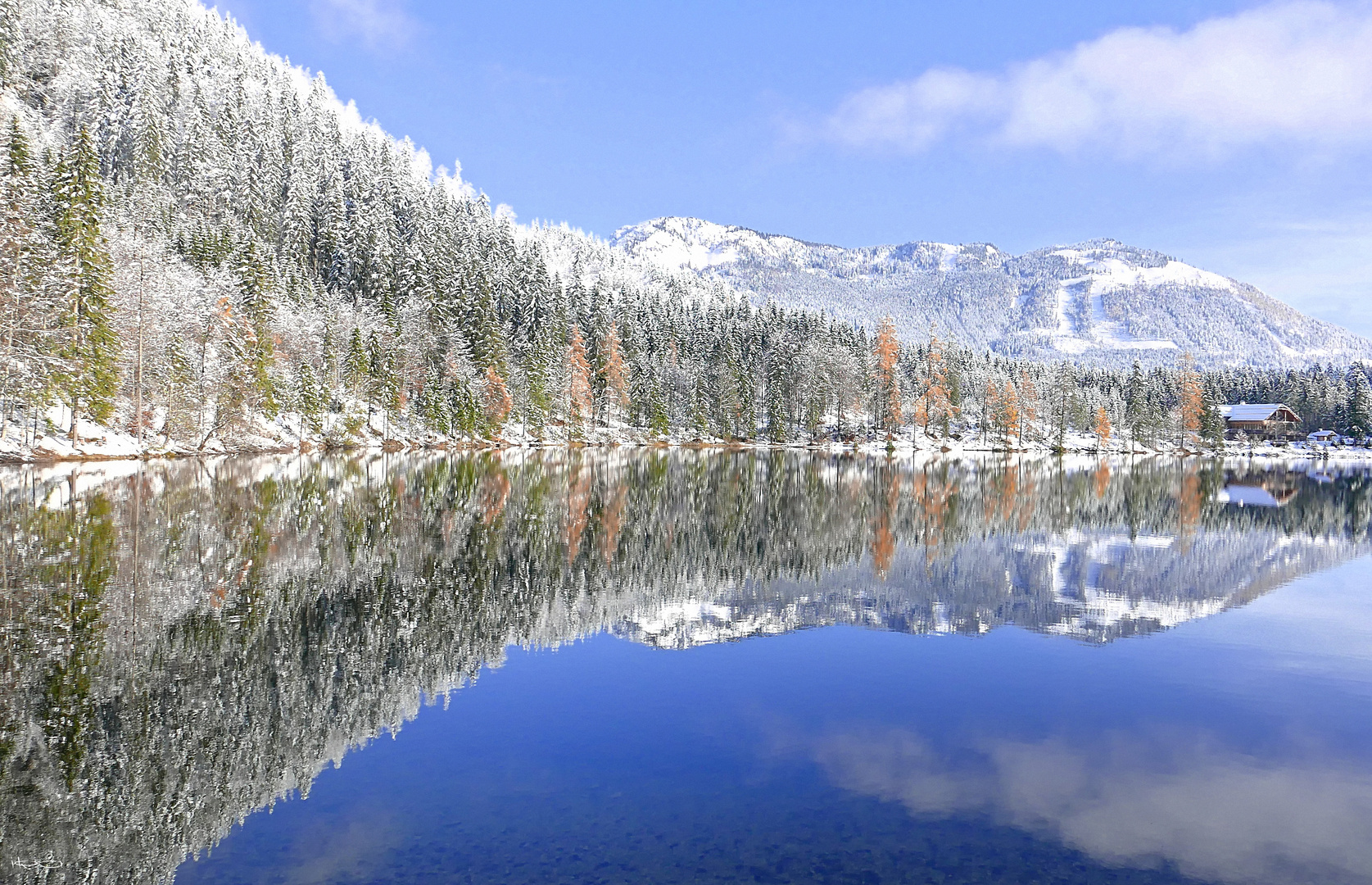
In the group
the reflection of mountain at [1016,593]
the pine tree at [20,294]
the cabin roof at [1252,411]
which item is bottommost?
the reflection of mountain at [1016,593]

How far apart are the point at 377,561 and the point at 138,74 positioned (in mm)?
133263

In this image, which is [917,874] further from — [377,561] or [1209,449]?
[1209,449]

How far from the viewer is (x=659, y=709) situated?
10.6 meters

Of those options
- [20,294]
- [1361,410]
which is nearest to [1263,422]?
[1361,410]

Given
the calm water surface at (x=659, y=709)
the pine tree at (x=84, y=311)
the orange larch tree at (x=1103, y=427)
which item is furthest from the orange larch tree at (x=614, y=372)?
the calm water surface at (x=659, y=709)

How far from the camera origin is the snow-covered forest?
51.4 metres

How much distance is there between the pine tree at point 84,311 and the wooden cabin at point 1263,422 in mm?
188464

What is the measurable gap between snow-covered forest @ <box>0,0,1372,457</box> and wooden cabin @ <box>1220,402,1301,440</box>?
4.91 metres

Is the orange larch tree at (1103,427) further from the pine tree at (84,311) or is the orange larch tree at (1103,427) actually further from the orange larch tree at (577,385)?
the pine tree at (84,311)

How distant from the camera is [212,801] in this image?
746 centimetres

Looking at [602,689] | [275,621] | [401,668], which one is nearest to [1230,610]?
[602,689]

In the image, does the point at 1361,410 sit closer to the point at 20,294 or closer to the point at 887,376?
the point at 887,376

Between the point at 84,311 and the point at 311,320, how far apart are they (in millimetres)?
32700

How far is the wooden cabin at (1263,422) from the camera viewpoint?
6516 inches
